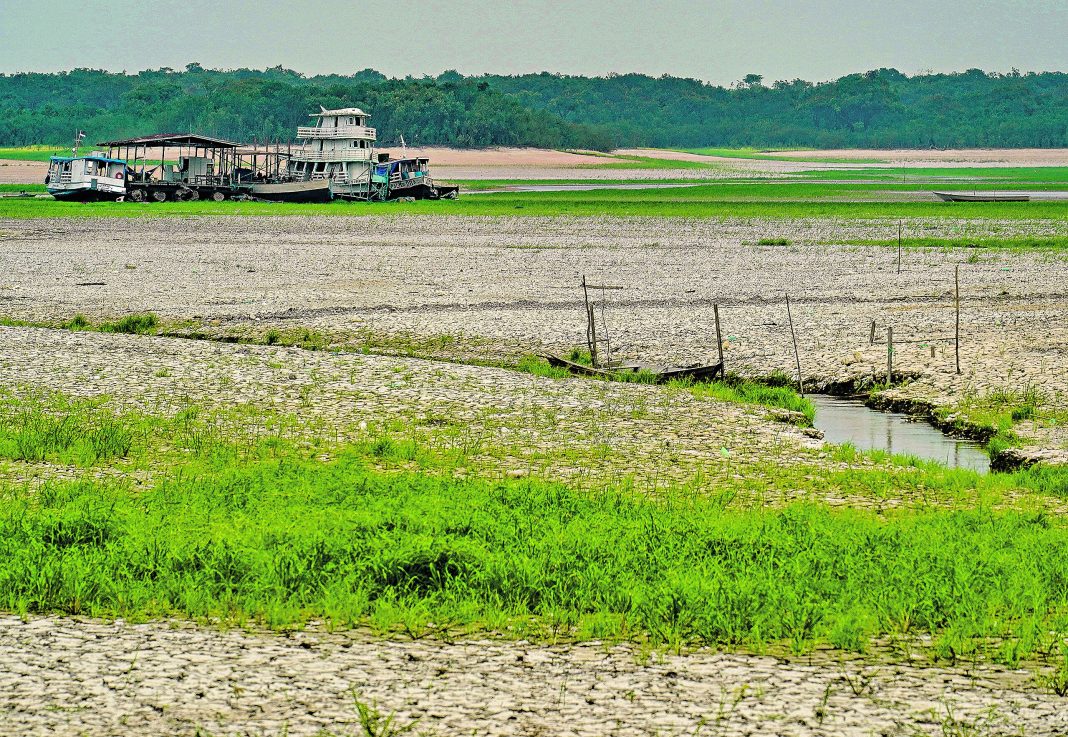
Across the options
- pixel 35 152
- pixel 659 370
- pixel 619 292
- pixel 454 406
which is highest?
pixel 35 152

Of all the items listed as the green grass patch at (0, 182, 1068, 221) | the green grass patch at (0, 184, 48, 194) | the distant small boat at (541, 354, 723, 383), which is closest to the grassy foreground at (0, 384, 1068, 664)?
the distant small boat at (541, 354, 723, 383)

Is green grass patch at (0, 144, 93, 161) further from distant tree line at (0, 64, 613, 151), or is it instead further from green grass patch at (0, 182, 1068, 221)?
green grass patch at (0, 182, 1068, 221)

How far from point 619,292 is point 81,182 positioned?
178 feet

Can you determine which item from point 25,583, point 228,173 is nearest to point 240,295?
point 25,583

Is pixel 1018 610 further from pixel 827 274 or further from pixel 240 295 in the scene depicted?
pixel 827 274

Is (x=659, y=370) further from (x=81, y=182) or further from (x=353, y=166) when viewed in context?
(x=353, y=166)

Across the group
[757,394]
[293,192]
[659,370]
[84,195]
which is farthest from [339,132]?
[757,394]

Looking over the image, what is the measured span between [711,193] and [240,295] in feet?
214

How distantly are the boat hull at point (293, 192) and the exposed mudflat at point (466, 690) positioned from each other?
73804mm

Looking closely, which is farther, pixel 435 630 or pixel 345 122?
pixel 345 122

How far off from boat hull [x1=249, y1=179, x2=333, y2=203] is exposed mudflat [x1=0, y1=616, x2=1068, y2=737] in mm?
73804

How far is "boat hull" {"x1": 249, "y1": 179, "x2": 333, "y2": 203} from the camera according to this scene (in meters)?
81.3

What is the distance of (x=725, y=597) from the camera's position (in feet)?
32.1

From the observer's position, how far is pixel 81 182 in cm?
7900
